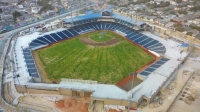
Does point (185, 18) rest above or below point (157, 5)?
below

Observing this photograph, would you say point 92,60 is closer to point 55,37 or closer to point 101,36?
point 101,36

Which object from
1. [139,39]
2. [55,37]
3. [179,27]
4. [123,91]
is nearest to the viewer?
[123,91]

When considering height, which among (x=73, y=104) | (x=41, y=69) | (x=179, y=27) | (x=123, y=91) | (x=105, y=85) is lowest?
(x=73, y=104)

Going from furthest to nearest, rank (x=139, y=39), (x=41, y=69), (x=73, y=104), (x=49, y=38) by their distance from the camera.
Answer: (x=49, y=38) → (x=139, y=39) → (x=41, y=69) → (x=73, y=104)

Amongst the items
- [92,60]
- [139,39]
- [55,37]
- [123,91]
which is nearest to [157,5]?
[139,39]

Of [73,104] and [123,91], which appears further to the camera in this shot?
[123,91]

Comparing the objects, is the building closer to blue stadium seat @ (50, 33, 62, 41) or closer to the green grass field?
→ the green grass field

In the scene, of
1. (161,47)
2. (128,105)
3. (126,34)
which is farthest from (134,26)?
(128,105)
